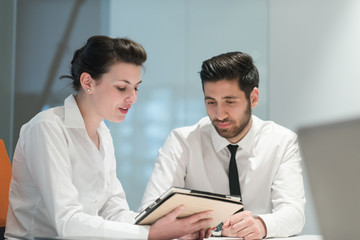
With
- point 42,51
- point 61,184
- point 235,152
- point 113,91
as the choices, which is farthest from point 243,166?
point 42,51

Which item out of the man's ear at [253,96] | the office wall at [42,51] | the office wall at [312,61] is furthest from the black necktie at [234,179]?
the office wall at [42,51]

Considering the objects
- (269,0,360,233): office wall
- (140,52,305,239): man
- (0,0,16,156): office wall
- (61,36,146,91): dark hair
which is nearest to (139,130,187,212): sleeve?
(140,52,305,239): man

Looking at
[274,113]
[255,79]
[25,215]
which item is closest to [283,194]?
[255,79]

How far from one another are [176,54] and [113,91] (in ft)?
7.18

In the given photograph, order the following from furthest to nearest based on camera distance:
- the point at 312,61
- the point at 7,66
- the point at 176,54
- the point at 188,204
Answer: the point at 176,54 → the point at 312,61 → the point at 7,66 → the point at 188,204

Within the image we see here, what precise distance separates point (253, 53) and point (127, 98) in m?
2.35

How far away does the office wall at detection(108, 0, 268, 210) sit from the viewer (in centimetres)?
406

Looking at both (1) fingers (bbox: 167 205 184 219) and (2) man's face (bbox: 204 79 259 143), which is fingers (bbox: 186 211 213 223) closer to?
(1) fingers (bbox: 167 205 184 219)

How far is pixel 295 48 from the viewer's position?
4.09 metres

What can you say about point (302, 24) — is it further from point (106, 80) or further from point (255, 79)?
point (106, 80)

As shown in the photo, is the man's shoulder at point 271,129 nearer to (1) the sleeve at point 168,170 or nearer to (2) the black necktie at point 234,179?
(2) the black necktie at point 234,179

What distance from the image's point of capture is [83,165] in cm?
193

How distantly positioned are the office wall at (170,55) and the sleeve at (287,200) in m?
1.71

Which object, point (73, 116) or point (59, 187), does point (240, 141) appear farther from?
point (59, 187)
